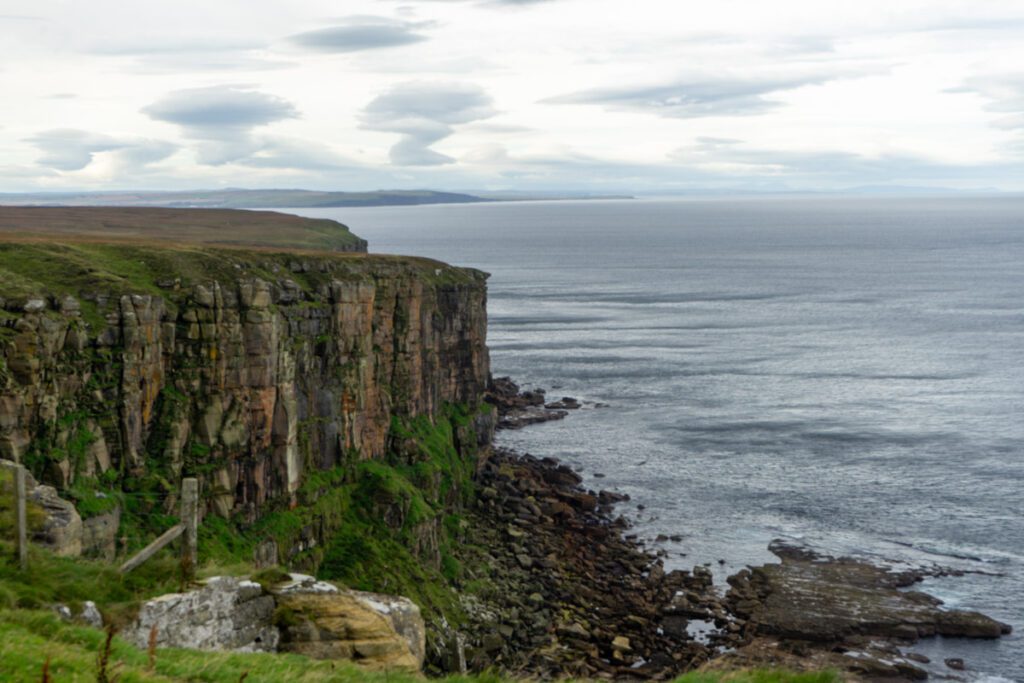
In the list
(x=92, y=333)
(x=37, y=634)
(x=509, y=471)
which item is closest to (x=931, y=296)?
(x=509, y=471)

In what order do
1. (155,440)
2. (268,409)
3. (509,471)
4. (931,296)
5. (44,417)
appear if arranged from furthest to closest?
(931,296)
(509,471)
(268,409)
(155,440)
(44,417)

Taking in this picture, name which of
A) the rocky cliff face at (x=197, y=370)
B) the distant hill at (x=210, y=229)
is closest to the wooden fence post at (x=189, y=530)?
the rocky cliff face at (x=197, y=370)

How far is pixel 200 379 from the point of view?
154 feet

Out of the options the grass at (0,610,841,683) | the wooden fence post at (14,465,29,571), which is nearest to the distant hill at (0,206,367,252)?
the wooden fence post at (14,465,29,571)

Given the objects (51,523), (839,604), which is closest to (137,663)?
(51,523)

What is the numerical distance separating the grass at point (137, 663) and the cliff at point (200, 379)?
63.2 ft

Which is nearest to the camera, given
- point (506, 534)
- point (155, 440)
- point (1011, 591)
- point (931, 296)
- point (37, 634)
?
point (37, 634)

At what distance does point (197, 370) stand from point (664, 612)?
99.7 feet

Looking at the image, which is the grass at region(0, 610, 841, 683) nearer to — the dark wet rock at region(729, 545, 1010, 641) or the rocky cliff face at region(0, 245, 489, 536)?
the rocky cliff face at region(0, 245, 489, 536)

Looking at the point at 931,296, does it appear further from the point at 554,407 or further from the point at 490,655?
the point at 490,655

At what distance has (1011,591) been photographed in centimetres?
5988

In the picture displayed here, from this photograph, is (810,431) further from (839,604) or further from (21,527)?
(21,527)

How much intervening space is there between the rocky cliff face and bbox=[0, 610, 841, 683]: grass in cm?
2161

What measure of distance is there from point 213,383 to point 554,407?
2581 inches
